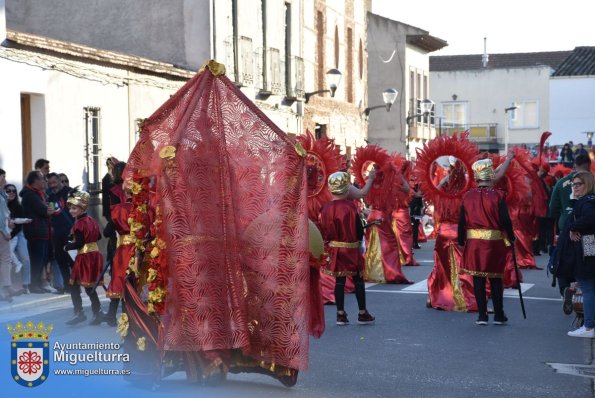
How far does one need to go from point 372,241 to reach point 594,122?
140 ft

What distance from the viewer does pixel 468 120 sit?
238 feet

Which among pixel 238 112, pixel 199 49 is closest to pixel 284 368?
pixel 238 112

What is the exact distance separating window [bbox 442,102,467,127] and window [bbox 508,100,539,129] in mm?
3083

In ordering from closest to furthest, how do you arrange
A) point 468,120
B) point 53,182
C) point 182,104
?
point 182,104, point 53,182, point 468,120

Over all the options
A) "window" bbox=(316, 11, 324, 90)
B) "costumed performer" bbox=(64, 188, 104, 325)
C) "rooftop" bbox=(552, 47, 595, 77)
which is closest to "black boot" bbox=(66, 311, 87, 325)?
"costumed performer" bbox=(64, 188, 104, 325)

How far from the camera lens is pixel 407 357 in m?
10.4

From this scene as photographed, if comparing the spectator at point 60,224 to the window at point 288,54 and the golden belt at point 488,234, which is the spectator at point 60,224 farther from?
the window at point 288,54

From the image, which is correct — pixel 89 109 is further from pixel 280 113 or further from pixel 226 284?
pixel 226 284

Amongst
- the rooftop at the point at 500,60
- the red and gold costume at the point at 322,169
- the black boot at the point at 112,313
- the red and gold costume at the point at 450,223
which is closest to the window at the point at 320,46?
the red and gold costume at the point at 322,169

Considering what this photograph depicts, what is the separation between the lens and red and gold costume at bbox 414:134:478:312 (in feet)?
45.8

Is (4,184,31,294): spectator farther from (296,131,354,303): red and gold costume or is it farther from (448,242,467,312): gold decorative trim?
(448,242,467,312): gold decorative trim

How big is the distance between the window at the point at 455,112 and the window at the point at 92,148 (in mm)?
53578

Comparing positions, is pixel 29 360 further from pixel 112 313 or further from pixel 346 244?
pixel 346 244

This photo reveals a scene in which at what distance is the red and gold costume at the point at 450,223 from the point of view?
1396 cm
